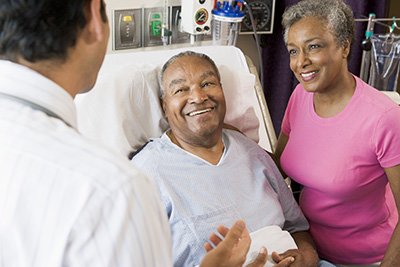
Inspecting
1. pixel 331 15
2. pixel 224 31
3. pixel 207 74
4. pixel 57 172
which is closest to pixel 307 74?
pixel 331 15

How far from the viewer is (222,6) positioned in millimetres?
2547

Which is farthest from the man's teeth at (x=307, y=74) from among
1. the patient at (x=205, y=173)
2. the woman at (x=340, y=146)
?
the patient at (x=205, y=173)

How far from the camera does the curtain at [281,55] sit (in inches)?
114

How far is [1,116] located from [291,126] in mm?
1348

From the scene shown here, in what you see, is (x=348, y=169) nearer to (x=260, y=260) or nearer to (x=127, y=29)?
(x=260, y=260)

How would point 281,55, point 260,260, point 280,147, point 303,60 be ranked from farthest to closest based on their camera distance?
point 281,55 → point 280,147 → point 303,60 → point 260,260

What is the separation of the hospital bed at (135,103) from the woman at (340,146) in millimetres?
236

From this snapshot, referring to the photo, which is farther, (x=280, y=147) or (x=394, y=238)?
(x=280, y=147)

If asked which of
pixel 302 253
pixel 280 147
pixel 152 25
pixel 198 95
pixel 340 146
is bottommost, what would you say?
pixel 302 253

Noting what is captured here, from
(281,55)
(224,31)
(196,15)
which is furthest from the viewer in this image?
(281,55)

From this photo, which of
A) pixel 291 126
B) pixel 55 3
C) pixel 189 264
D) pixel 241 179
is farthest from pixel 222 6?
pixel 55 3

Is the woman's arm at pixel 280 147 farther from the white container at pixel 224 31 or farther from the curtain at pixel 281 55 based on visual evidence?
the curtain at pixel 281 55

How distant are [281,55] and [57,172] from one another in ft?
7.68

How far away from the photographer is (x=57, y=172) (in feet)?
2.57
